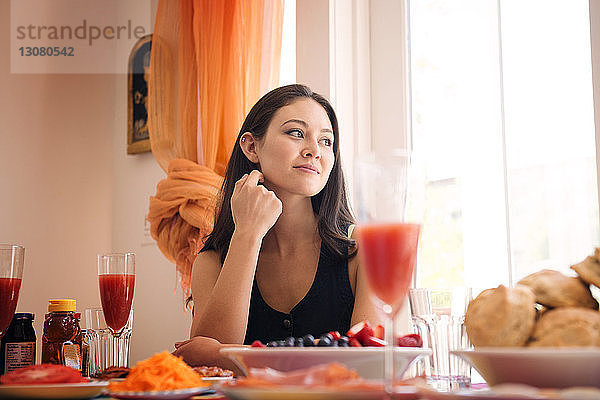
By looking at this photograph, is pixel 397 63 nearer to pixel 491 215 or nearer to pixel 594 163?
pixel 491 215

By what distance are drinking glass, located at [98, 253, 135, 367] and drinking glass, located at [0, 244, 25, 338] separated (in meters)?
0.21

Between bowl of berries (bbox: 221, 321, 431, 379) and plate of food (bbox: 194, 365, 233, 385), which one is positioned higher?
bowl of berries (bbox: 221, 321, 431, 379)

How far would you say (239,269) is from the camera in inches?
61.2

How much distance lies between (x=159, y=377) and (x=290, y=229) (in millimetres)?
1255

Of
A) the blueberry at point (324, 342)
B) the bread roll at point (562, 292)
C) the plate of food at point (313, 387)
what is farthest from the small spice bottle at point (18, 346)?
the bread roll at point (562, 292)

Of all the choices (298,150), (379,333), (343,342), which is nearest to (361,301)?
(298,150)

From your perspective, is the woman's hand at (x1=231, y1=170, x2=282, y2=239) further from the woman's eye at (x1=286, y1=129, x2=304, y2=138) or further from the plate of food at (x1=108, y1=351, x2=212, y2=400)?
the plate of food at (x1=108, y1=351, x2=212, y2=400)

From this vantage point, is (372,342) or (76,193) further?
(76,193)

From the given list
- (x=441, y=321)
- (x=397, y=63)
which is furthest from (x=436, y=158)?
(x=441, y=321)

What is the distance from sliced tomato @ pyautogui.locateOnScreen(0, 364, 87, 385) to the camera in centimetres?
73

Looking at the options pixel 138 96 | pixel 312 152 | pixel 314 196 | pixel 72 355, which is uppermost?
pixel 138 96

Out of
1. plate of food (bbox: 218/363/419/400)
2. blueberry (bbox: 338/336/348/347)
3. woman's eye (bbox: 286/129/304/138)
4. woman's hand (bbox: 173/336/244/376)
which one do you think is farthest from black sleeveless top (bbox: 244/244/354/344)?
plate of food (bbox: 218/363/419/400)

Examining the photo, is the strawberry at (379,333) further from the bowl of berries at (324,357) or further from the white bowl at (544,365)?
the white bowl at (544,365)

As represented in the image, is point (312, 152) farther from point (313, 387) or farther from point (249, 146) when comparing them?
point (313, 387)
